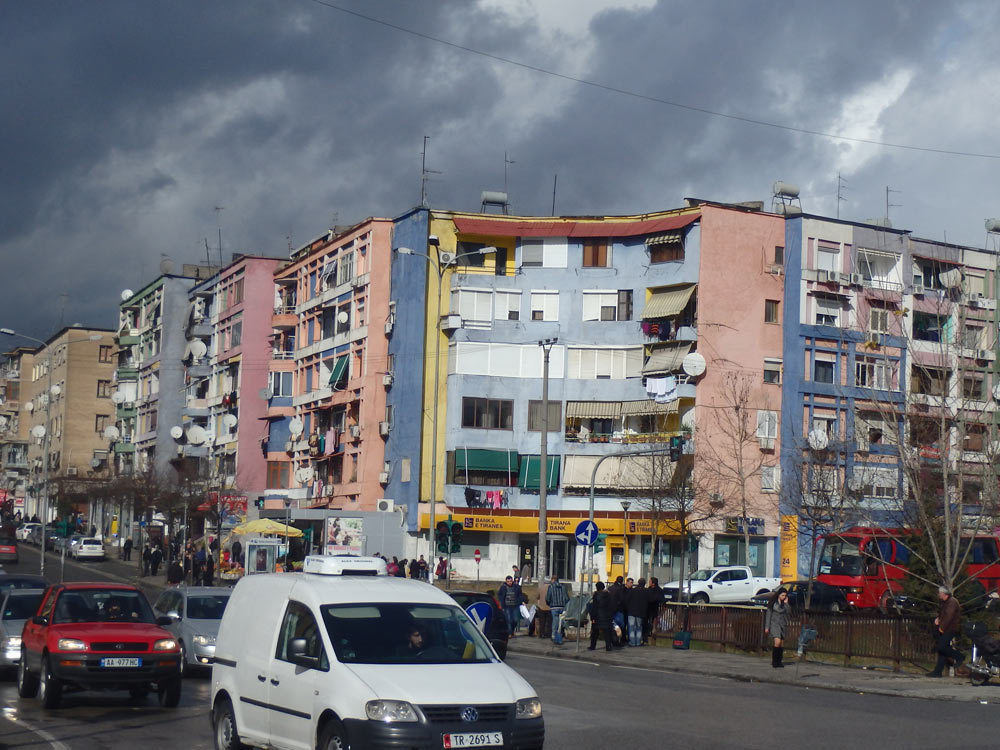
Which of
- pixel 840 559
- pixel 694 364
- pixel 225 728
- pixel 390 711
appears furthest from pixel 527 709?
pixel 694 364

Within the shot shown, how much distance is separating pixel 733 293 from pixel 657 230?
4.73 meters

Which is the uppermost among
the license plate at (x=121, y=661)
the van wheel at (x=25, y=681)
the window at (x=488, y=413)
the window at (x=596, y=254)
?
the window at (x=596, y=254)

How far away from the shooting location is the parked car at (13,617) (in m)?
21.5

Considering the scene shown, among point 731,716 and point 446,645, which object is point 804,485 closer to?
point 731,716

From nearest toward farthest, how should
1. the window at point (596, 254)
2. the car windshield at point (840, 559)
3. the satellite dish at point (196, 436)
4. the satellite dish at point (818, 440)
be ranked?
the car windshield at point (840, 559) < the satellite dish at point (818, 440) < the window at point (596, 254) < the satellite dish at point (196, 436)

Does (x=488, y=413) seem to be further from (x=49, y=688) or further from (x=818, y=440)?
(x=49, y=688)

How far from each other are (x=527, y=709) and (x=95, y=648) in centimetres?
843

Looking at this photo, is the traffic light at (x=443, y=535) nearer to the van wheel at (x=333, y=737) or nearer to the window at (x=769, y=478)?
the van wheel at (x=333, y=737)

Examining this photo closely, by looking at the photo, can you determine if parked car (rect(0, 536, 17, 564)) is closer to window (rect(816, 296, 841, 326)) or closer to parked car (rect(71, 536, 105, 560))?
parked car (rect(71, 536, 105, 560))

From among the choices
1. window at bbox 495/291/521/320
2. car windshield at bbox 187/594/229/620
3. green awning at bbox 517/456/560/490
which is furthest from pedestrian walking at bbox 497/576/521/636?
window at bbox 495/291/521/320

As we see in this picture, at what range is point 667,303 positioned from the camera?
217 feet

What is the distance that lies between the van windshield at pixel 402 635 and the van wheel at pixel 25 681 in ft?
29.7

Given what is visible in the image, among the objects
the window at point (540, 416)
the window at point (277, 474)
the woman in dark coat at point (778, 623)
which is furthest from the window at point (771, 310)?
the woman in dark coat at point (778, 623)

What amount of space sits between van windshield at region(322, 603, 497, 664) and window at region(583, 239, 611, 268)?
189 ft
